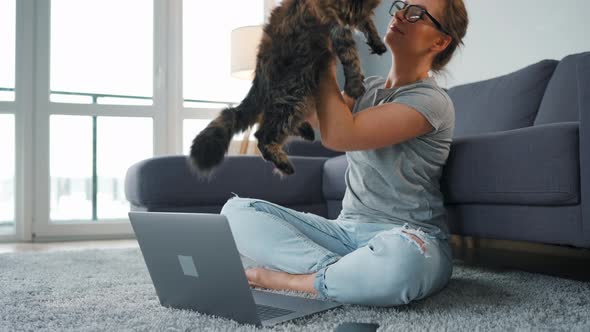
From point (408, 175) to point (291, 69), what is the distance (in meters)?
0.43

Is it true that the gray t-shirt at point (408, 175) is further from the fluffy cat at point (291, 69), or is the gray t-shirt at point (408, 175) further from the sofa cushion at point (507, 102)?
the sofa cushion at point (507, 102)

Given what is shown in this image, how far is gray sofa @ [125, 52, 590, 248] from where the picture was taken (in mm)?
1536

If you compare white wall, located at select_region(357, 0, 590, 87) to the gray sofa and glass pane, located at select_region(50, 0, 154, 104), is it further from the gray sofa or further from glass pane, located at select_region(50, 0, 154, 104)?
glass pane, located at select_region(50, 0, 154, 104)

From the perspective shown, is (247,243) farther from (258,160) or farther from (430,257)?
(258,160)

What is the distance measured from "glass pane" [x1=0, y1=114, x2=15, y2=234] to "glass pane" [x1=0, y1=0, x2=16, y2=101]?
20cm

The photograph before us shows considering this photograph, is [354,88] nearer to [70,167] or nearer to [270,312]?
[270,312]

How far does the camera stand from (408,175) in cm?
151

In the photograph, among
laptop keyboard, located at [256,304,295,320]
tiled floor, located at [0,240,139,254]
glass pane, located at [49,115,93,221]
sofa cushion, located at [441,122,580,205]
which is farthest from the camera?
glass pane, located at [49,115,93,221]

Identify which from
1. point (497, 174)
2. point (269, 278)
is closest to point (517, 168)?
point (497, 174)

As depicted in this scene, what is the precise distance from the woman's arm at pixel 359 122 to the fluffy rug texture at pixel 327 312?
403 mm

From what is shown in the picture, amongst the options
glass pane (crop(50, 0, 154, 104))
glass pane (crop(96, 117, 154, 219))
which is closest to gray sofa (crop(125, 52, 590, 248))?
glass pane (crop(96, 117, 154, 219))

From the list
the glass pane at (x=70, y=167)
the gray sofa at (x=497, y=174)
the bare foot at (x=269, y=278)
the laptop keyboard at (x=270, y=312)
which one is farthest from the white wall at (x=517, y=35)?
the glass pane at (x=70, y=167)

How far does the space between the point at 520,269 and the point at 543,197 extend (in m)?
0.59

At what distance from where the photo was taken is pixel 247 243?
157 centimetres
